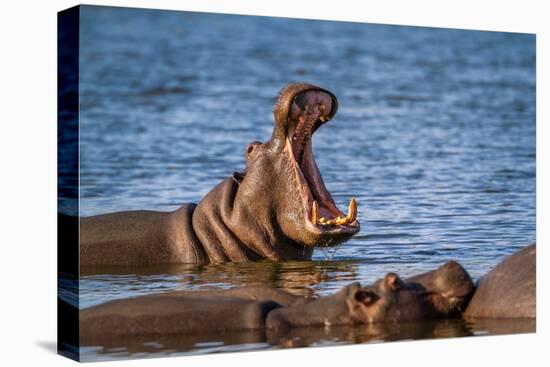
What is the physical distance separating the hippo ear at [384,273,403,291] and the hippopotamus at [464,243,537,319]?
642mm

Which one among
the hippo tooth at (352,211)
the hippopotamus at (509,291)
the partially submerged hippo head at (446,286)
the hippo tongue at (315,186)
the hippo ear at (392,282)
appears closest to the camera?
the hippo ear at (392,282)

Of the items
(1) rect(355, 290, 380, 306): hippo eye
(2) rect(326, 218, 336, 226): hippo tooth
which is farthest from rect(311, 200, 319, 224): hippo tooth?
(1) rect(355, 290, 380, 306): hippo eye

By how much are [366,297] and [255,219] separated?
2234 millimetres

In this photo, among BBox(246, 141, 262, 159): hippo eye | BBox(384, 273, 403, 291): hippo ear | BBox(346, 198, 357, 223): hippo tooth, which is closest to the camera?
BBox(384, 273, 403, 291): hippo ear

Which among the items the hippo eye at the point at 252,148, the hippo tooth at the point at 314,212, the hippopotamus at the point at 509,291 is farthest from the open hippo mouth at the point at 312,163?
the hippopotamus at the point at 509,291

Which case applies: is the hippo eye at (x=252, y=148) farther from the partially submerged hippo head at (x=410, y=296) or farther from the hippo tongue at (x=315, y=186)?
the partially submerged hippo head at (x=410, y=296)

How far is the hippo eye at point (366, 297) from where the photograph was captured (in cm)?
947

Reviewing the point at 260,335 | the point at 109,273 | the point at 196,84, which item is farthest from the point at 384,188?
the point at 196,84

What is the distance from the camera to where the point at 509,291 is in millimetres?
9922

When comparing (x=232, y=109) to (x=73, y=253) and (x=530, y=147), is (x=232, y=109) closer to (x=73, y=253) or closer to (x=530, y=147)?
(x=530, y=147)

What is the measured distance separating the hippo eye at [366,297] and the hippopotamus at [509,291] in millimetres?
754

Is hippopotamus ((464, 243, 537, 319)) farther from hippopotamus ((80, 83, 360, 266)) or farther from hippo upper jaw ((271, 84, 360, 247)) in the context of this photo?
hippopotamus ((80, 83, 360, 266))

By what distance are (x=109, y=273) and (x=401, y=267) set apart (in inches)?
91.7

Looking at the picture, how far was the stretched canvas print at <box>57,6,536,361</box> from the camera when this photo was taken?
9.48 m
